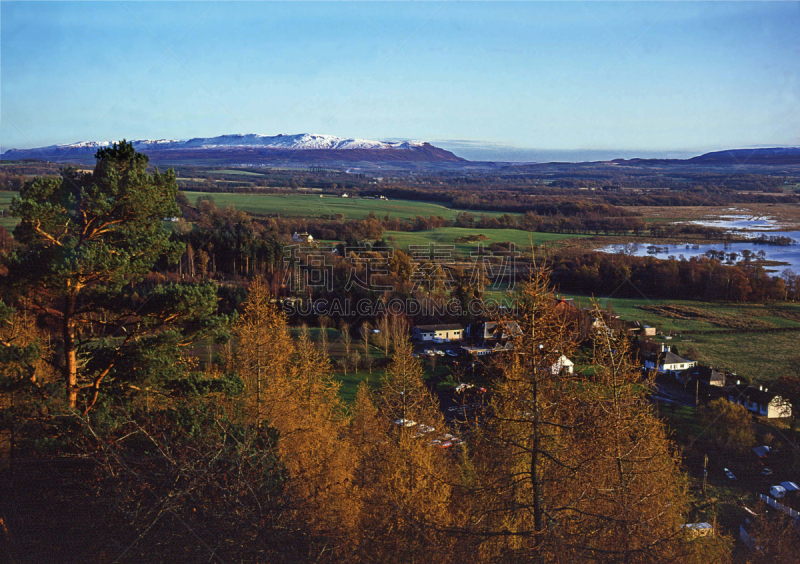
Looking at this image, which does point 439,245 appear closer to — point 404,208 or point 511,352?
point 404,208

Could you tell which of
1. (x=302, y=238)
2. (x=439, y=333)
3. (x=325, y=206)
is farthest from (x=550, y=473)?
(x=325, y=206)

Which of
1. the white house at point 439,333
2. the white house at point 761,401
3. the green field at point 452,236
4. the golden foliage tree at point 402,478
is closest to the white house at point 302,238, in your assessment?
the green field at point 452,236

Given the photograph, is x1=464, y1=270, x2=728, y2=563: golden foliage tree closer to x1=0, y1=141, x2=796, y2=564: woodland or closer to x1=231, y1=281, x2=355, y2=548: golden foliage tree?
x1=0, y1=141, x2=796, y2=564: woodland

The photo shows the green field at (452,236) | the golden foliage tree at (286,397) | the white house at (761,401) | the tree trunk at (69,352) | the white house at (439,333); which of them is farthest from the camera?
the green field at (452,236)

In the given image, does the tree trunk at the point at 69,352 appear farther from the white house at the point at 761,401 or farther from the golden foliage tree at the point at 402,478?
the white house at the point at 761,401

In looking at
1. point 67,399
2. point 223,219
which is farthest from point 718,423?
point 223,219
